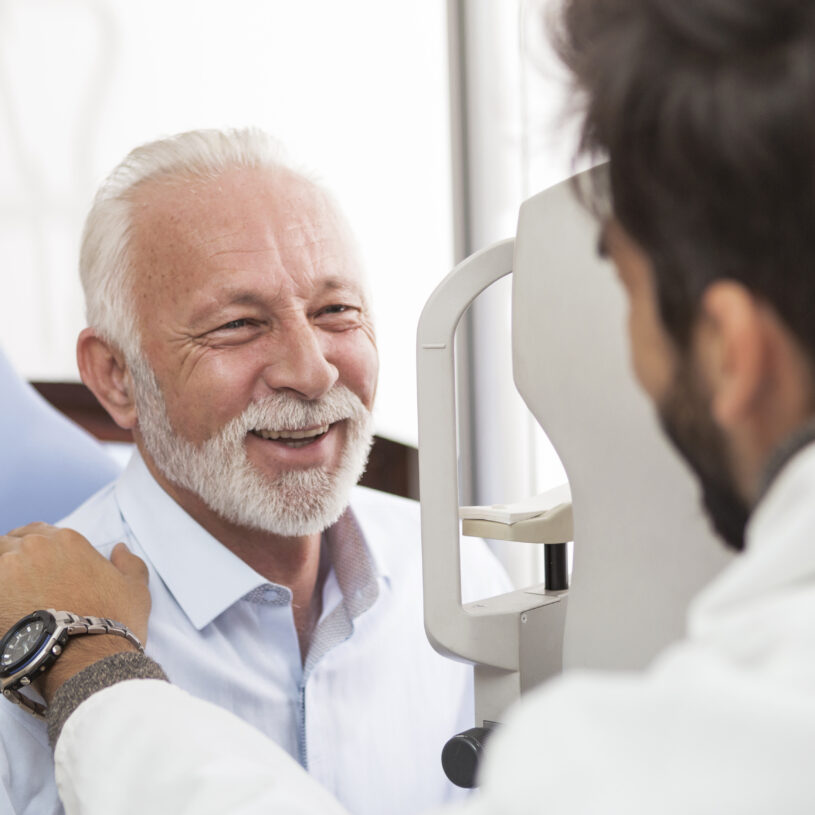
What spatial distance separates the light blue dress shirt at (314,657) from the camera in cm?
107

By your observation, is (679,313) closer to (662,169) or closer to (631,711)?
(662,169)

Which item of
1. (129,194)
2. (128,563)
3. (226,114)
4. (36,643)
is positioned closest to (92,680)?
(36,643)

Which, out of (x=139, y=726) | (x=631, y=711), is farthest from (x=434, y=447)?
(x=631, y=711)

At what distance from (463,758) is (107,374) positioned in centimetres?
66

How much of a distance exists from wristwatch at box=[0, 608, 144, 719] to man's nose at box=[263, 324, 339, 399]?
13.5 inches

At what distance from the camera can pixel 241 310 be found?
111 cm

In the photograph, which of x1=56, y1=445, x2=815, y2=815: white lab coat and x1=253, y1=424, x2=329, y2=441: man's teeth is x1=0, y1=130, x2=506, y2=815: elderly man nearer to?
x1=253, y1=424, x2=329, y2=441: man's teeth

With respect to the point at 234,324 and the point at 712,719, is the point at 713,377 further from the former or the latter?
the point at 234,324

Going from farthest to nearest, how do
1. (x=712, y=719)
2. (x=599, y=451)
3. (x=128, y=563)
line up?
(x=128, y=563)
(x=599, y=451)
(x=712, y=719)

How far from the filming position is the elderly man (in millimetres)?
1086

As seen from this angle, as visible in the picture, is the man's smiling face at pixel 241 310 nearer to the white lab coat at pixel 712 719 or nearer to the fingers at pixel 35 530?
the fingers at pixel 35 530

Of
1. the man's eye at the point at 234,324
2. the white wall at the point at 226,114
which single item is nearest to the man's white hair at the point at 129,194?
the man's eye at the point at 234,324

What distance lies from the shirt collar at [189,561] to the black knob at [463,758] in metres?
0.35

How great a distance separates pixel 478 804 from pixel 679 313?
0.88 ft
